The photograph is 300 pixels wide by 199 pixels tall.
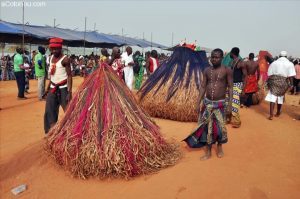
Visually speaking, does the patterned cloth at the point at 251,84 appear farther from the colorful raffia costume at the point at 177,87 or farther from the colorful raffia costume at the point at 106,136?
the colorful raffia costume at the point at 106,136

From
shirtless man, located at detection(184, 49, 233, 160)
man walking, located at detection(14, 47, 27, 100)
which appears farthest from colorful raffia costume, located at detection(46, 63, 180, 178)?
man walking, located at detection(14, 47, 27, 100)

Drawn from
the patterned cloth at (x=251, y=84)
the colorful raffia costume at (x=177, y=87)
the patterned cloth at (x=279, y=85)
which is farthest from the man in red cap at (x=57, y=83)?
the patterned cloth at (x=251, y=84)

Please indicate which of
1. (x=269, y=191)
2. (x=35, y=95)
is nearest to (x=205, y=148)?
(x=269, y=191)

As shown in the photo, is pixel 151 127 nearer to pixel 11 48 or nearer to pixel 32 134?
pixel 32 134

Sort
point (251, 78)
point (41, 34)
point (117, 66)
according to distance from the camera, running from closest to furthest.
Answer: point (117, 66) → point (251, 78) → point (41, 34)

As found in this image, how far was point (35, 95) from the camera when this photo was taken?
11.7m

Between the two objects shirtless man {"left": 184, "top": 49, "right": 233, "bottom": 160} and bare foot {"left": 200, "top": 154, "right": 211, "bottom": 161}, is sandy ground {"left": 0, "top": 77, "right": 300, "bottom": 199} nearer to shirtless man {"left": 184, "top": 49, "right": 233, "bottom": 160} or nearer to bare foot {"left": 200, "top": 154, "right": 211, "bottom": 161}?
bare foot {"left": 200, "top": 154, "right": 211, "bottom": 161}

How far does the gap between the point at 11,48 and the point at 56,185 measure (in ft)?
67.6

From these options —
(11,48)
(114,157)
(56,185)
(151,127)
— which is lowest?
(56,185)

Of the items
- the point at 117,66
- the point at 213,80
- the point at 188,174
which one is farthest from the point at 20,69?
the point at 188,174

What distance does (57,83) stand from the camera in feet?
17.9

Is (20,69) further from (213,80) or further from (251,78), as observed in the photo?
(213,80)

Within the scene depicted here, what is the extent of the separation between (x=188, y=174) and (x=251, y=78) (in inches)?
250

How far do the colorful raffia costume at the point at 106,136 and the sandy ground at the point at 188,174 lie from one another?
176 mm
